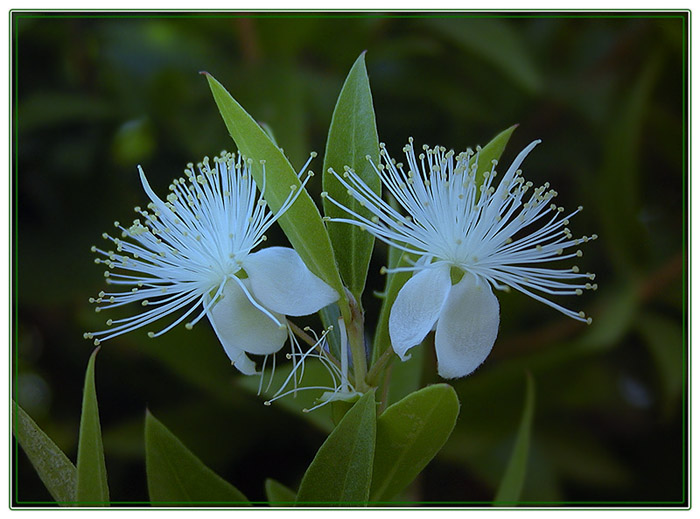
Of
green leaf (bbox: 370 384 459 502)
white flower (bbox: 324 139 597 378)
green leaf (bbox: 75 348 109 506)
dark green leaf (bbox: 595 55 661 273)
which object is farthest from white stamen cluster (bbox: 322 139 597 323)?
dark green leaf (bbox: 595 55 661 273)

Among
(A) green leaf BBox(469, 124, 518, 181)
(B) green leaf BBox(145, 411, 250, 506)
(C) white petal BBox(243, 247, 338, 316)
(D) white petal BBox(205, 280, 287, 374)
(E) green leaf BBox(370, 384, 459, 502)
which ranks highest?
(A) green leaf BBox(469, 124, 518, 181)

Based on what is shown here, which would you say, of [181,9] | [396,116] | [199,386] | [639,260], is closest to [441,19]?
[396,116]

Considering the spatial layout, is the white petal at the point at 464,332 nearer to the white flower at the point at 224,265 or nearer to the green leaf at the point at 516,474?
the white flower at the point at 224,265

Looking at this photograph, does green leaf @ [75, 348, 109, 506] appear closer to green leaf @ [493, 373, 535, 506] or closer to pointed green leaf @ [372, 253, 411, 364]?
pointed green leaf @ [372, 253, 411, 364]

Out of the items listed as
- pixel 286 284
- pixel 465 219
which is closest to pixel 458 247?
pixel 465 219

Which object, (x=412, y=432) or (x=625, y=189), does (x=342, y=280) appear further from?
(x=625, y=189)

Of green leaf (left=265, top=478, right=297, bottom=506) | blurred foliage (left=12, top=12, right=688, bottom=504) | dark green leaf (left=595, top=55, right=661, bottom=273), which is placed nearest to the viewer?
green leaf (left=265, top=478, right=297, bottom=506)
